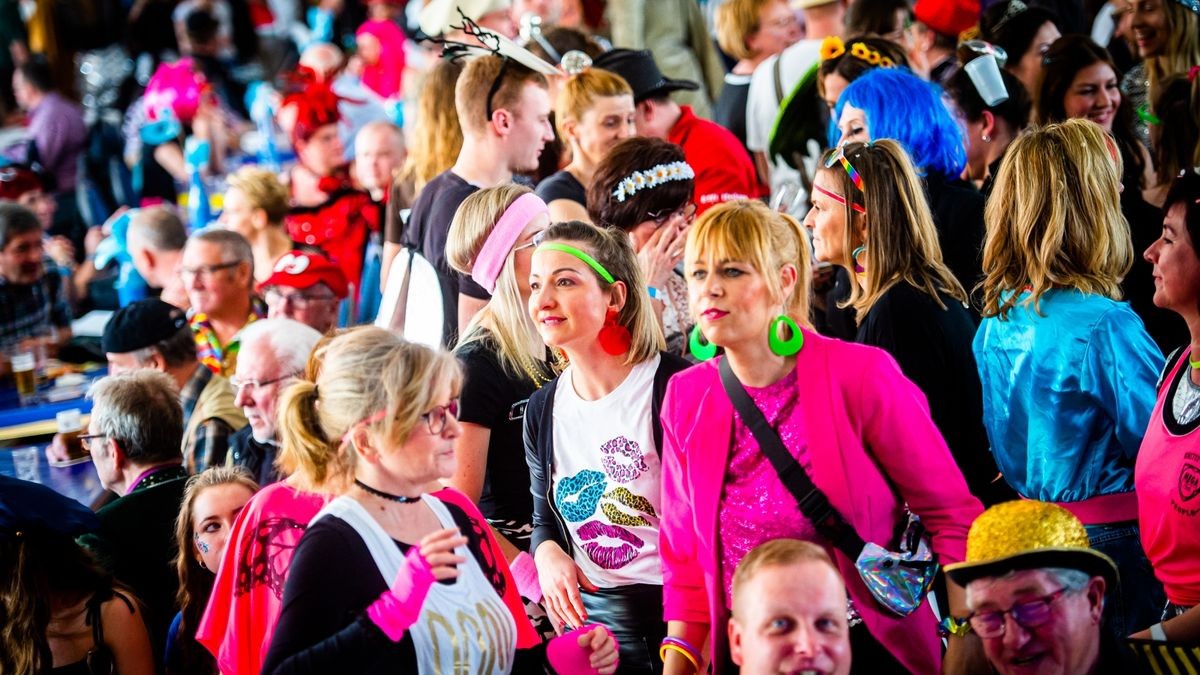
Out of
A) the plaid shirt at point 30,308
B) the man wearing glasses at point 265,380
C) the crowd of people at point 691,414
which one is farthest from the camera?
the plaid shirt at point 30,308

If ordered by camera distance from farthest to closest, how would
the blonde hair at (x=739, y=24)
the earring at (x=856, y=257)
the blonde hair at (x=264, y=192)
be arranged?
the blonde hair at (x=264, y=192) < the blonde hair at (x=739, y=24) < the earring at (x=856, y=257)

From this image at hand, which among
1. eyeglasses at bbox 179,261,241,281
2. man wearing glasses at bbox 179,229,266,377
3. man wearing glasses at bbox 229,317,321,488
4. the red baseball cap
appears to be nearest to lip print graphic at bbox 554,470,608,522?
man wearing glasses at bbox 229,317,321,488

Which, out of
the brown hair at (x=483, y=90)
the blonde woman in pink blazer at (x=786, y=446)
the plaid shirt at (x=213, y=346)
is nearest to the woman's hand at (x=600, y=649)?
the blonde woman in pink blazer at (x=786, y=446)

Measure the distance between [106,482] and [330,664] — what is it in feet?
6.97

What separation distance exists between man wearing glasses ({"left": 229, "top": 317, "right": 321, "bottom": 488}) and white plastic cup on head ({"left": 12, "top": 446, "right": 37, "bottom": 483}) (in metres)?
1.43

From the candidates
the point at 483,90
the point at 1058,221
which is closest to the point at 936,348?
the point at 1058,221

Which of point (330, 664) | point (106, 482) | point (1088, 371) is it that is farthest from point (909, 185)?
point (106, 482)

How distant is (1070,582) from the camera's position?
249 cm

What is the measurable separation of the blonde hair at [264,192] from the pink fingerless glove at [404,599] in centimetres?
473

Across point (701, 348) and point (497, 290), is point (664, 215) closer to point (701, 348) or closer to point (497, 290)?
point (497, 290)

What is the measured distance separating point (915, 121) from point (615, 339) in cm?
154

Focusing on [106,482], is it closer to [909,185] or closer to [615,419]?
[615,419]

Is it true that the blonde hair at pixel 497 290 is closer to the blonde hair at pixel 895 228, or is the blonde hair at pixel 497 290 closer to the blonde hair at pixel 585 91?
the blonde hair at pixel 895 228

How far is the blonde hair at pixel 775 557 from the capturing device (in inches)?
97.6
